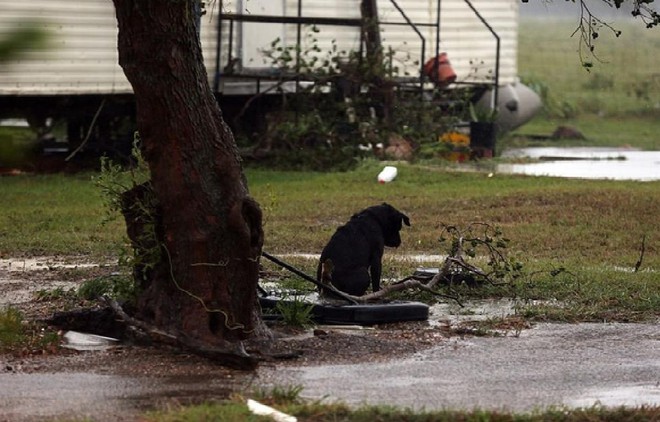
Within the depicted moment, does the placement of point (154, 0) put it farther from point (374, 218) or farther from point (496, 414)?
point (496, 414)

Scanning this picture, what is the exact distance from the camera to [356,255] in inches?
352

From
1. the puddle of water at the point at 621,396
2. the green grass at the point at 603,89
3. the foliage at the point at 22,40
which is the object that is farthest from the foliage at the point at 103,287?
the green grass at the point at 603,89

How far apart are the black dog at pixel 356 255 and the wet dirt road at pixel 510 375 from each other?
3.10 ft

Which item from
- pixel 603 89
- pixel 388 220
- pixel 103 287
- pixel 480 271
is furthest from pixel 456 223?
pixel 603 89

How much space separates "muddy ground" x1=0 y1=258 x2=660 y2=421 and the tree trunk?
0.30 m

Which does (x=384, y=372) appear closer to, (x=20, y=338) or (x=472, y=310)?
(x=20, y=338)

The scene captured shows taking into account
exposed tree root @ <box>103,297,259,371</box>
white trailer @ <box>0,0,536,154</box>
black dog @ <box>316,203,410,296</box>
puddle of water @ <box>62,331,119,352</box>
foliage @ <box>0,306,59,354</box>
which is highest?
white trailer @ <box>0,0,536,154</box>

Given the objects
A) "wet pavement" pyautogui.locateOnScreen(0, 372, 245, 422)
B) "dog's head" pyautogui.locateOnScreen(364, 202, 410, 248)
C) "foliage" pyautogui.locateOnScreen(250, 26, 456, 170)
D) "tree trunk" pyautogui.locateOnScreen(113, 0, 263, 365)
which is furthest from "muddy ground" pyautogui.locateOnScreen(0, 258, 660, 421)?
Answer: "foliage" pyautogui.locateOnScreen(250, 26, 456, 170)

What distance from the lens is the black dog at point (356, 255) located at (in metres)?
8.90

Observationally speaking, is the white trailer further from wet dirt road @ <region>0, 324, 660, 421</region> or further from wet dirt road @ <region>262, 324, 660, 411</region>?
wet dirt road @ <region>0, 324, 660, 421</region>

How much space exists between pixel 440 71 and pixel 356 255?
595 inches

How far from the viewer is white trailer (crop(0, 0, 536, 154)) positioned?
18.1 m

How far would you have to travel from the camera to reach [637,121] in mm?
34156

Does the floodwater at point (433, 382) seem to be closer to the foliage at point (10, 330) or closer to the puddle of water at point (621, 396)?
the puddle of water at point (621, 396)
